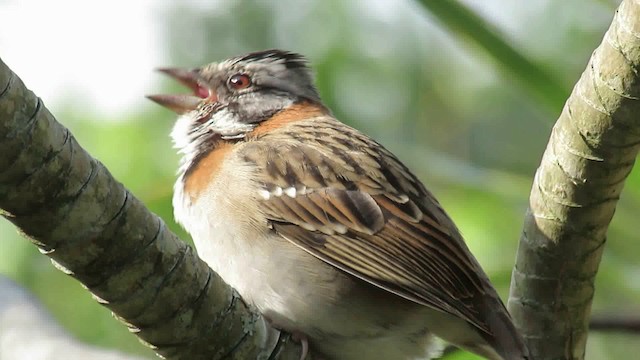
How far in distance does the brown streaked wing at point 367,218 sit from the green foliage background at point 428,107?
46cm

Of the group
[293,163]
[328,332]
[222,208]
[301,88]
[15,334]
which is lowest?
[15,334]

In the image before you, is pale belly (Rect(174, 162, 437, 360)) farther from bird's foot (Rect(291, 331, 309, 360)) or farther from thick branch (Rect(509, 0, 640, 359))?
thick branch (Rect(509, 0, 640, 359))

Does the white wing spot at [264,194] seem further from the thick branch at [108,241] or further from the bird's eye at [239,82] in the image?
the bird's eye at [239,82]

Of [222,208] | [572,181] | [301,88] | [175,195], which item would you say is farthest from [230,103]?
[572,181]

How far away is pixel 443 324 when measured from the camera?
13.1 feet

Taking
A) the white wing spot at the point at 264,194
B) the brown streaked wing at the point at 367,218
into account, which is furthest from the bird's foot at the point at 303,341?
the white wing spot at the point at 264,194

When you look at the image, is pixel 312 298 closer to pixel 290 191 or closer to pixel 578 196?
pixel 290 191

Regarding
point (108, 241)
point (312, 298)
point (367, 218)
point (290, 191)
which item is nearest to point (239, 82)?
point (290, 191)

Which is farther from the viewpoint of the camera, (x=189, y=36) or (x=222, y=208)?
(x=189, y=36)

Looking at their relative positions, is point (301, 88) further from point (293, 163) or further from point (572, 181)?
point (572, 181)

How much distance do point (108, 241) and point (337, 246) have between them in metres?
1.42

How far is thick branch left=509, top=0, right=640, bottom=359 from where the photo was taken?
10.9 feet

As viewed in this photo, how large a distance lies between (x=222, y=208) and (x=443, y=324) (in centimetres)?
91

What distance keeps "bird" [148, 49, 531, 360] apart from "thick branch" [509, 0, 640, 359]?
18 centimetres
